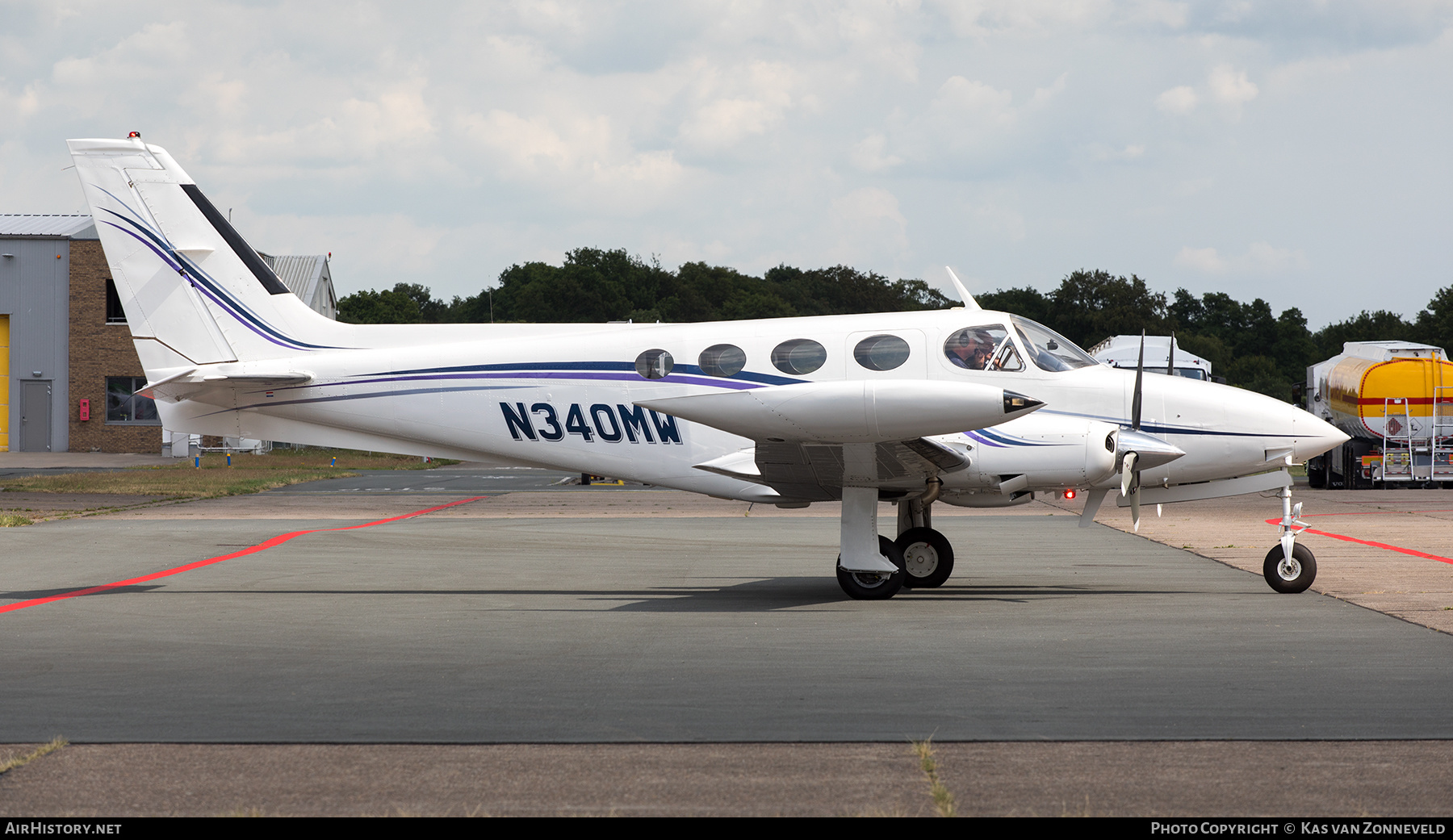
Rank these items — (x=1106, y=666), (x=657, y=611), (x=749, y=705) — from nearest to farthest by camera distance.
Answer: (x=749, y=705) → (x=1106, y=666) → (x=657, y=611)

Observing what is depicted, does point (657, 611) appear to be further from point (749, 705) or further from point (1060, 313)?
point (1060, 313)

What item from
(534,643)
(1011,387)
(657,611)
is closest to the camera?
(534,643)

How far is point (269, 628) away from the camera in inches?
363

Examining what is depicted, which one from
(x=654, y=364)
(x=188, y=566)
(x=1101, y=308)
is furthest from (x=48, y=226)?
(x=1101, y=308)

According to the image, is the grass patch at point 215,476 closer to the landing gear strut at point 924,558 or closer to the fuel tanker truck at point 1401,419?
the landing gear strut at point 924,558

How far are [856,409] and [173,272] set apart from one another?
25.5 ft

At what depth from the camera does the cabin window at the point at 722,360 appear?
1139cm

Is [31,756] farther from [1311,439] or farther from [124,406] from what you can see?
[124,406]

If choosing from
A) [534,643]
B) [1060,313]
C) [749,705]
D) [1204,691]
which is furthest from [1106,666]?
[1060,313]

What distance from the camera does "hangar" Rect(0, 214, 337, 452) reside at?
48938 millimetres

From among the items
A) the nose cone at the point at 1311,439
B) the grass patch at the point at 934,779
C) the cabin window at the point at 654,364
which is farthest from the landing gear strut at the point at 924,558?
the grass patch at the point at 934,779

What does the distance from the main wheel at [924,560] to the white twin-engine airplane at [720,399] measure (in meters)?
0.02

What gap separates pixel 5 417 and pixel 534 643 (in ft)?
166

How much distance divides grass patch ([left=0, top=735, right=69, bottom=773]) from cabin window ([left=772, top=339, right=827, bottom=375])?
7.08 meters
